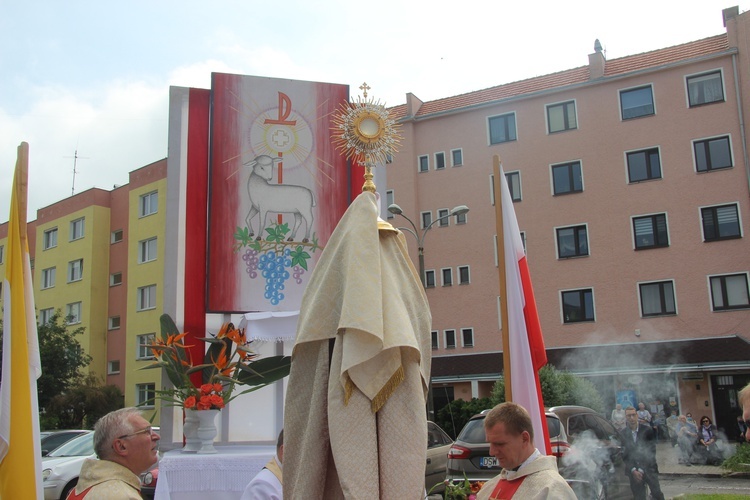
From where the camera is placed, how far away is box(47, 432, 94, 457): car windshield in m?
13.4

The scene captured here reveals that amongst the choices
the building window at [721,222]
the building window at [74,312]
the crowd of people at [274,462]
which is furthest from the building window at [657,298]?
the building window at [74,312]

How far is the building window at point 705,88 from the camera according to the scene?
1140 inches

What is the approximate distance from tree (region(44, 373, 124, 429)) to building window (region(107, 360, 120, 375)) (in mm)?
4198

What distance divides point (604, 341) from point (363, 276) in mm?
28675

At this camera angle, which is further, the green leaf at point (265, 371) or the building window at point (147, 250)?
the building window at point (147, 250)

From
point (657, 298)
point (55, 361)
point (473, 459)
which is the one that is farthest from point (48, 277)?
point (473, 459)

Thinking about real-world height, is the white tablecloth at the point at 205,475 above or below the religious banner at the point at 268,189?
below

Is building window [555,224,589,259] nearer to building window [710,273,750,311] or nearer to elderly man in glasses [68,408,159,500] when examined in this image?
building window [710,273,750,311]

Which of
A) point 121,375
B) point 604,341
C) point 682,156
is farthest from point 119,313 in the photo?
point 682,156

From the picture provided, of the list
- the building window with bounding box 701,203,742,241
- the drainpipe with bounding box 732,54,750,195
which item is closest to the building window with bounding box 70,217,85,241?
the building window with bounding box 701,203,742,241

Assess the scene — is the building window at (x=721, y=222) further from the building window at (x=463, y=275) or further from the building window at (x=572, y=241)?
the building window at (x=463, y=275)

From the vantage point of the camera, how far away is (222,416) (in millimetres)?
7801

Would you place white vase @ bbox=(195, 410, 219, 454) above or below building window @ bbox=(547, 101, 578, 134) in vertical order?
below

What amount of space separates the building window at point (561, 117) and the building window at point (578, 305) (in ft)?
23.0
